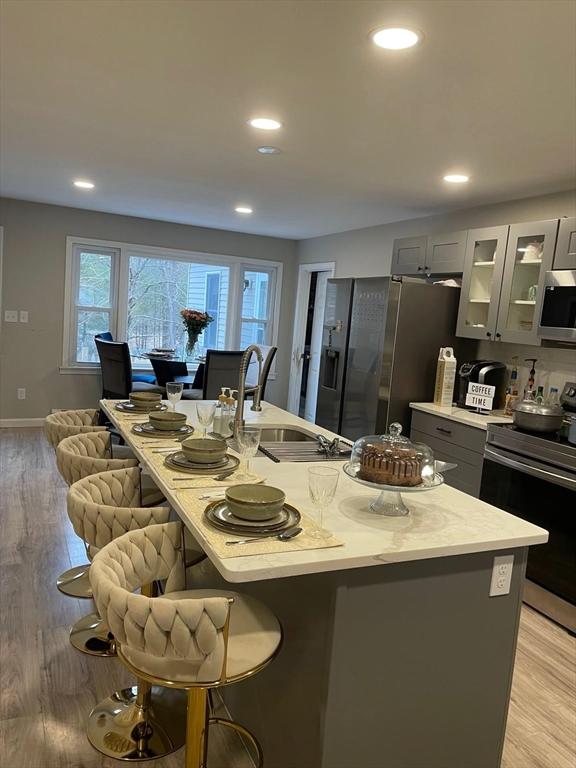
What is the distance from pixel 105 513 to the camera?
1842 millimetres

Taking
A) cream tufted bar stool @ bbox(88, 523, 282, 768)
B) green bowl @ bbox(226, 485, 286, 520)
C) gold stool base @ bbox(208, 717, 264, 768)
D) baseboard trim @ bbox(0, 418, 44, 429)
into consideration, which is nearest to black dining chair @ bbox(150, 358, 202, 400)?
baseboard trim @ bbox(0, 418, 44, 429)

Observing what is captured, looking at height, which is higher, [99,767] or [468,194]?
[468,194]

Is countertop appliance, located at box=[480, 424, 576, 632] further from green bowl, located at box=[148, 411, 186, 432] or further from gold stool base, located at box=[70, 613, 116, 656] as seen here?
gold stool base, located at box=[70, 613, 116, 656]

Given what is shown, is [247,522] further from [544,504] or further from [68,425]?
[544,504]

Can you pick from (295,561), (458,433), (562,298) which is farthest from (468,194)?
(295,561)

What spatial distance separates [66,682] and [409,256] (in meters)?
3.74

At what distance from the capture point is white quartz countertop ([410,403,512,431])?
11.7ft

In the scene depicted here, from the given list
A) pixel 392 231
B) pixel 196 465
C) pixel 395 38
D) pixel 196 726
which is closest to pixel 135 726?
pixel 196 726

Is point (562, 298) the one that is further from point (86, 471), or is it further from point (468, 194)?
point (86, 471)

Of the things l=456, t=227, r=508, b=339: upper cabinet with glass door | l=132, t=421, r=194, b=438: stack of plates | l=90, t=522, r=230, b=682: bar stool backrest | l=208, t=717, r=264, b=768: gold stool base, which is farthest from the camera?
l=456, t=227, r=508, b=339: upper cabinet with glass door

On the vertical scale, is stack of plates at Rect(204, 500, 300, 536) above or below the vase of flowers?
below

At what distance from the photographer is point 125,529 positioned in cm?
184

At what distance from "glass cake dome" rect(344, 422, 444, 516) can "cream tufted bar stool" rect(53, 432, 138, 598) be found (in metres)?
1.16

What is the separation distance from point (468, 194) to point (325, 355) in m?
1.72
